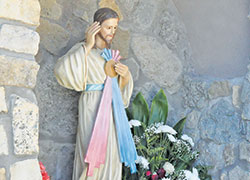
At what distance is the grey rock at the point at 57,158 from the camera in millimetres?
2504

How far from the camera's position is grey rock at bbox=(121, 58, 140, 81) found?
3.12 metres

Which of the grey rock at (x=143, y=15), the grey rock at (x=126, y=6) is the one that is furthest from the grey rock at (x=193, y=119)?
the grey rock at (x=126, y=6)

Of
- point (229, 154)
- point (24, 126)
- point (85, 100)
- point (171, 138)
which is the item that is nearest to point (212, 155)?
point (229, 154)

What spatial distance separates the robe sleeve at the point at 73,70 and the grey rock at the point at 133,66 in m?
0.81

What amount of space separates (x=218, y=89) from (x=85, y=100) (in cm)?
119

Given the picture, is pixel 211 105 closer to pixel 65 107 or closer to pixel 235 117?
pixel 235 117

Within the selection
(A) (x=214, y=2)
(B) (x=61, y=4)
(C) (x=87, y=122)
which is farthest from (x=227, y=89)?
(B) (x=61, y=4)

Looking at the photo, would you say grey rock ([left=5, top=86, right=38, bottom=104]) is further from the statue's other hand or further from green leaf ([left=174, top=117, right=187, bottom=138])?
green leaf ([left=174, top=117, right=187, bottom=138])

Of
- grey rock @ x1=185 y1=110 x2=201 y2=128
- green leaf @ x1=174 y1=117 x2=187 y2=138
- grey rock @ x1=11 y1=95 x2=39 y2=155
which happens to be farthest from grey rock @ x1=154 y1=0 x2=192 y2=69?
grey rock @ x1=11 y1=95 x2=39 y2=155

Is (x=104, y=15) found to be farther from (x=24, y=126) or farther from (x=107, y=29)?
(x=24, y=126)

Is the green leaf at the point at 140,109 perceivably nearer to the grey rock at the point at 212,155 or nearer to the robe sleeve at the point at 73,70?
the grey rock at the point at 212,155

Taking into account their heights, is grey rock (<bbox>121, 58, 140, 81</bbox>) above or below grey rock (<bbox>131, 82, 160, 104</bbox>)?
above

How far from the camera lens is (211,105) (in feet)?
9.91

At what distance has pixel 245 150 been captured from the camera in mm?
2684
